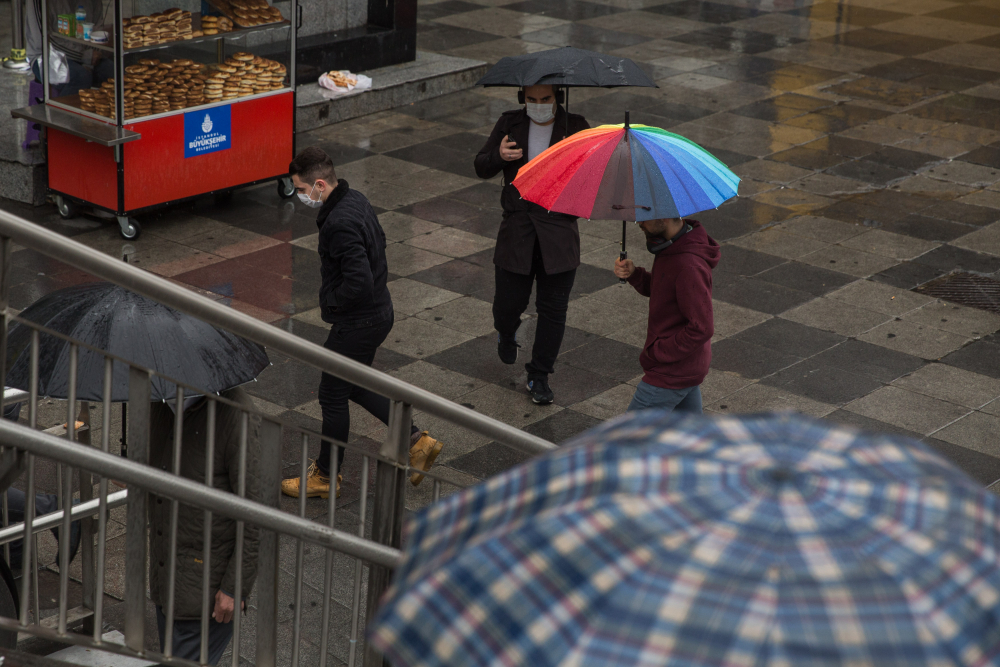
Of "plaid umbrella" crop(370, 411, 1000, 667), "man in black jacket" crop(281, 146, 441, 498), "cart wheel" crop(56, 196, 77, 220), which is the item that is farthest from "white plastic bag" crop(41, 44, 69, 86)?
"plaid umbrella" crop(370, 411, 1000, 667)

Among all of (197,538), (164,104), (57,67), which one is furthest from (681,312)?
(57,67)

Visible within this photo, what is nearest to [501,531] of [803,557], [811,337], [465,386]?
[803,557]

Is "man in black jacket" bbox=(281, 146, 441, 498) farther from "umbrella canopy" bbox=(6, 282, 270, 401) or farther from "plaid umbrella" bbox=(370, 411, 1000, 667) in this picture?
"plaid umbrella" bbox=(370, 411, 1000, 667)

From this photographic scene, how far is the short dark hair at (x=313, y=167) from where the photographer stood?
575 centimetres

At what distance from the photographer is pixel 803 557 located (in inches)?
72.1

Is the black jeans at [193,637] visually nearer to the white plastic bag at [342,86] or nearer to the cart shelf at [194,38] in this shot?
the cart shelf at [194,38]

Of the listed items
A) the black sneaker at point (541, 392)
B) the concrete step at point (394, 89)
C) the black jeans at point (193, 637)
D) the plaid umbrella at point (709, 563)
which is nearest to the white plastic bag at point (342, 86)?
the concrete step at point (394, 89)

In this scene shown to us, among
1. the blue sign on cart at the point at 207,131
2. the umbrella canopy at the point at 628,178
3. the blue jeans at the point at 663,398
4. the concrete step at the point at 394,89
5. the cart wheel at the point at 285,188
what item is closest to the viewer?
the umbrella canopy at the point at 628,178

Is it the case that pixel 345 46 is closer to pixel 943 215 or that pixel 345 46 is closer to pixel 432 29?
pixel 432 29

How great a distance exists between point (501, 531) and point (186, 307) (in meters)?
1.09

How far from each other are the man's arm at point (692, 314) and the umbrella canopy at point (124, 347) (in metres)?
2.07

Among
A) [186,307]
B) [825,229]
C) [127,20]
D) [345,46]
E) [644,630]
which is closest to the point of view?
[644,630]

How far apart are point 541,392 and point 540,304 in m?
0.53

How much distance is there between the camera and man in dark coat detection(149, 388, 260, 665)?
3.79 metres
